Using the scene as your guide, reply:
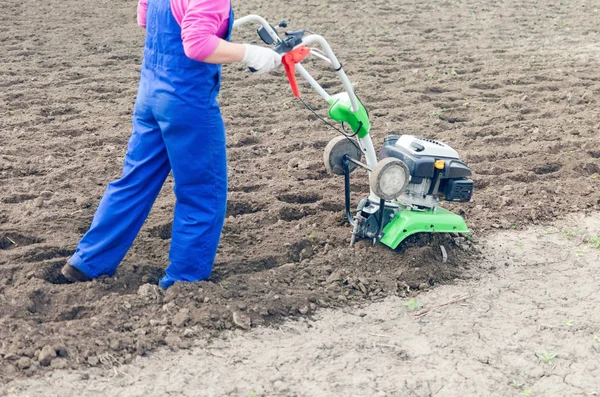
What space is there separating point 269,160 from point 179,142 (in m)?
2.26

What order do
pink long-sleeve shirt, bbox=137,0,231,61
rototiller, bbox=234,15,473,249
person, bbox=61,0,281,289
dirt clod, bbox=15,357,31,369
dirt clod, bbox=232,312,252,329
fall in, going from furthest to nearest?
1. rototiller, bbox=234,15,473,249
2. dirt clod, bbox=232,312,252,329
3. person, bbox=61,0,281,289
4. pink long-sleeve shirt, bbox=137,0,231,61
5. dirt clod, bbox=15,357,31,369

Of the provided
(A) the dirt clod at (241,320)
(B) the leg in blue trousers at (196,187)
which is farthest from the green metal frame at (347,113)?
(A) the dirt clod at (241,320)

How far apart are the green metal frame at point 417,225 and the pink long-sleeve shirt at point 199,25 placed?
154 centimetres

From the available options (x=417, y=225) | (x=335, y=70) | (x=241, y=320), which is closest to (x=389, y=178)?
(x=417, y=225)

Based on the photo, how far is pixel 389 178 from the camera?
4.42 m

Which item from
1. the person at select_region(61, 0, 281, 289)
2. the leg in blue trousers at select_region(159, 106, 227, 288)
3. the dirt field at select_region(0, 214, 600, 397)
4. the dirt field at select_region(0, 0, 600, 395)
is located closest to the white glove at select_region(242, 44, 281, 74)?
the person at select_region(61, 0, 281, 289)

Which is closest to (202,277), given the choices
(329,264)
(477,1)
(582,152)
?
(329,264)

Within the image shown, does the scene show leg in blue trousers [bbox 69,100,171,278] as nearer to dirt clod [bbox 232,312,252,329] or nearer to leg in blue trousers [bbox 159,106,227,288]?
leg in blue trousers [bbox 159,106,227,288]

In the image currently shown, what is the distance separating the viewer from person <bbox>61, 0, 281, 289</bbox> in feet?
12.4

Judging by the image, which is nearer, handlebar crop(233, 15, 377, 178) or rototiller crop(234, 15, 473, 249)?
handlebar crop(233, 15, 377, 178)

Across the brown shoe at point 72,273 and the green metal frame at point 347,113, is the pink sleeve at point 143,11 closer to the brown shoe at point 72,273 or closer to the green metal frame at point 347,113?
the green metal frame at point 347,113

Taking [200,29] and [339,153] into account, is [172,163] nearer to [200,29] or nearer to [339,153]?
[200,29]

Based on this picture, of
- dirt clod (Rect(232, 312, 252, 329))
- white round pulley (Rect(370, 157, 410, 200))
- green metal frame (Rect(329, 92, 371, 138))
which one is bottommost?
dirt clod (Rect(232, 312, 252, 329))

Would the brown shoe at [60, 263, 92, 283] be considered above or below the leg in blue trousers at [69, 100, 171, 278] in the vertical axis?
below
